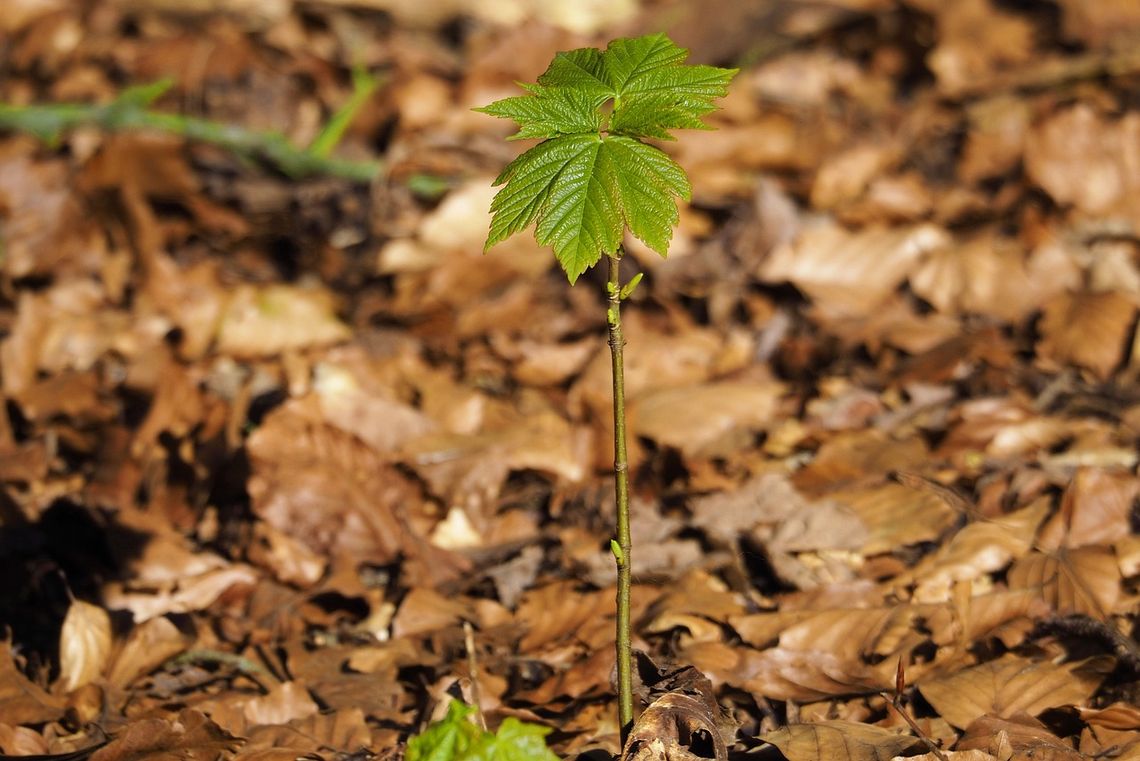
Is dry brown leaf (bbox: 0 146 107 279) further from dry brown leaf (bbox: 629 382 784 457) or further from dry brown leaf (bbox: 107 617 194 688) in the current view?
dry brown leaf (bbox: 629 382 784 457)

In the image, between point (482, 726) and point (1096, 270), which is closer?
point (482, 726)

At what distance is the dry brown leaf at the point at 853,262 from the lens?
3125 mm

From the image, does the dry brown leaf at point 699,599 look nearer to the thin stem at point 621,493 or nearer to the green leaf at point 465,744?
the thin stem at point 621,493

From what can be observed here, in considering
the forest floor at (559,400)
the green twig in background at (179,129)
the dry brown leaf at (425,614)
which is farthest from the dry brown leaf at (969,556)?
the green twig in background at (179,129)

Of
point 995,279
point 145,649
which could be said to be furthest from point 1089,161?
point 145,649

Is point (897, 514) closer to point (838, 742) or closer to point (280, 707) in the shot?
point (838, 742)

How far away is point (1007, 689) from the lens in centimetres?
169

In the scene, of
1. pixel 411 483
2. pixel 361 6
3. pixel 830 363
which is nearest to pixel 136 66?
pixel 361 6

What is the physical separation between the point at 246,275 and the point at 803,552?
216 cm

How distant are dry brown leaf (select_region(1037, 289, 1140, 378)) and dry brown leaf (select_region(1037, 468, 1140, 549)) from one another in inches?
26.3

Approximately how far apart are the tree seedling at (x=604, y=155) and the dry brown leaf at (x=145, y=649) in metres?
1.19

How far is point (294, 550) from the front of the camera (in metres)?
2.32

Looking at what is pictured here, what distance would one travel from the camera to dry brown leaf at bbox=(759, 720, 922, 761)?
1.52m

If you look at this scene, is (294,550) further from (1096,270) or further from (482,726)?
(1096,270)
